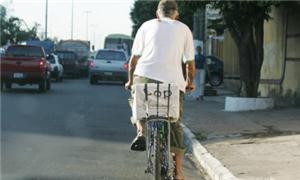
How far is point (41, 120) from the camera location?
15.5 metres

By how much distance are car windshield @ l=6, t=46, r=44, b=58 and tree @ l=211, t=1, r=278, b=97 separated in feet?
34.4

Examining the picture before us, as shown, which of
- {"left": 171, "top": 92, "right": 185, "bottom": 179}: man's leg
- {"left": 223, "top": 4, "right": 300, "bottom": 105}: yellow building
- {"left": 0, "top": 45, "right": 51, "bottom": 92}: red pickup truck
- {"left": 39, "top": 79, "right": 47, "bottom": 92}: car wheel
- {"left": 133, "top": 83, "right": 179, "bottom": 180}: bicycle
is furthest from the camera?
{"left": 39, "top": 79, "right": 47, "bottom": 92}: car wheel

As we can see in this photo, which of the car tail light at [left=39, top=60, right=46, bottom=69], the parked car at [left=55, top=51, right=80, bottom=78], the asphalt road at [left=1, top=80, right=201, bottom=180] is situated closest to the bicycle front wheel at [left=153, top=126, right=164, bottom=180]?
the asphalt road at [left=1, top=80, right=201, bottom=180]

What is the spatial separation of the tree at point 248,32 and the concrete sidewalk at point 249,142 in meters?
1.12

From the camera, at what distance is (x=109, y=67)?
1347 inches

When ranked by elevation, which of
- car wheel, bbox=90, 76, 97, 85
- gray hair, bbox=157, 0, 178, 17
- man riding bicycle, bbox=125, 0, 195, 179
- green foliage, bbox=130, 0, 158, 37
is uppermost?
green foliage, bbox=130, 0, 158, 37

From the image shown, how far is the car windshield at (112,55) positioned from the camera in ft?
114

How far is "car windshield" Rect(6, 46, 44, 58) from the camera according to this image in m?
25.9

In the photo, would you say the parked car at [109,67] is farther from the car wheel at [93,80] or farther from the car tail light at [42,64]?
the car tail light at [42,64]

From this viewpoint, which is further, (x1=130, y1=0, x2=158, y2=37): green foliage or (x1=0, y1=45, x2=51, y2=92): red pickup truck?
(x1=130, y1=0, x2=158, y2=37): green foliage

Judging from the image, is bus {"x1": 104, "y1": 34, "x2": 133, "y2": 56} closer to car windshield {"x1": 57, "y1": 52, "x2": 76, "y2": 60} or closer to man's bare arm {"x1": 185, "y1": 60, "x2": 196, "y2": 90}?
car windshield {"x1": 57, "y1": 52, "x2": 76, "y2": 60}

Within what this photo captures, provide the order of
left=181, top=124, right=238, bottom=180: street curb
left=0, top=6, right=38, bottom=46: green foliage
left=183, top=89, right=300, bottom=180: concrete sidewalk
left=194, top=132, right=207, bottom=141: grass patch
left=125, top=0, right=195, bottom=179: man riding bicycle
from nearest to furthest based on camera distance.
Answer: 1. left=125, top=0, right=195, bottom=179: man riding bicycle
2. left=181, top=124, right=238, bottom=180: street curb
3. left=183, top=89, right=300, bottom=180: concrete sidewalk
4. left=194, top=132, right=207, bottom=141: grass patch
5. left=0, top=6, right=38, bottom=46: green foliage

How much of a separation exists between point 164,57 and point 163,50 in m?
0.08

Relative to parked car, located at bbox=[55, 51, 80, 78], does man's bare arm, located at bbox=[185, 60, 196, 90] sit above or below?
above
